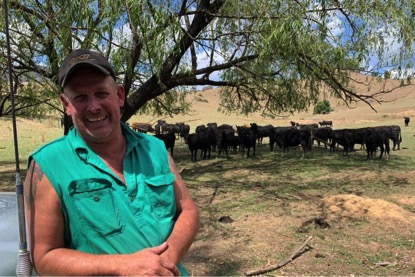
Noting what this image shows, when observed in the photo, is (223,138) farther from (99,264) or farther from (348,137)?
(99,264)

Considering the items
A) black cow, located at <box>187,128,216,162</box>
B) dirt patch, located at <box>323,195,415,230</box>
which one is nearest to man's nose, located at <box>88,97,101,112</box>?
dirt patch, located at <box>323,195,415,230</box>

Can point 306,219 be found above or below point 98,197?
below

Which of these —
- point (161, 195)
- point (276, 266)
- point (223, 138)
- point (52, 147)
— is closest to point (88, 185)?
point (52, 147)

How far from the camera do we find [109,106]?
184 cm

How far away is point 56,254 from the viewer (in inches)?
62.8

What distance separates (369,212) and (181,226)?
5.34 metres

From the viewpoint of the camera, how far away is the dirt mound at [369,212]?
6.08 metres

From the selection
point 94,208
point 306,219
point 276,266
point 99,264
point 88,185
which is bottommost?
point 276,266

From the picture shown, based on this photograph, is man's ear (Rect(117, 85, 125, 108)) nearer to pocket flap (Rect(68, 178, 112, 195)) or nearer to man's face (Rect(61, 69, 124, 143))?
man's face (Rect(61, 69, 124, 143))

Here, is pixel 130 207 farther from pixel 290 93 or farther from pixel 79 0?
pixel 290 93

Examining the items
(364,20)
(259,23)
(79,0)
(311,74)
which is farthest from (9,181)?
(364,20)

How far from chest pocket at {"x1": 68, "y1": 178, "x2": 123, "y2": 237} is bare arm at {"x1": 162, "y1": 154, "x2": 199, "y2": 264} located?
269 millimetres

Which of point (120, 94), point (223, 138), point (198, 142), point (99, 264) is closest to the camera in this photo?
point (99, 264)

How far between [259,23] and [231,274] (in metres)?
5.35
